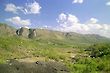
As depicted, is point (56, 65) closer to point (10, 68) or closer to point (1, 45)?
point (10, 68)

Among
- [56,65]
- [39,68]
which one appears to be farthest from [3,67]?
[56,65]

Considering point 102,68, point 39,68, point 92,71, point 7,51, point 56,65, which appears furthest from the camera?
point 7,51

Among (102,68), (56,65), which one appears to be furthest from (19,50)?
(56,65)

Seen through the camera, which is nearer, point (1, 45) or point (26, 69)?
point (26, 69)

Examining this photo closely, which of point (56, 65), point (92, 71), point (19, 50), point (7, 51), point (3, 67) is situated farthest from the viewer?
point (19, 50)

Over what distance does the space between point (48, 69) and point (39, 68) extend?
486 mm

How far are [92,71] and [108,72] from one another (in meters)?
1.16

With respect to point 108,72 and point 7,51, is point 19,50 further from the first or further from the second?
point 108,72

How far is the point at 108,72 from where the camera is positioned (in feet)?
54.9

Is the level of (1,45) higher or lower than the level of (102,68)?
higher

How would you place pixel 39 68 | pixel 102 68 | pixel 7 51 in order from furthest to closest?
pixel 7 51
pixel 102 68
pixel 39 68

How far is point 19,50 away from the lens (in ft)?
110

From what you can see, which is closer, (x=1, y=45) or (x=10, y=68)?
(x=10, y=68)

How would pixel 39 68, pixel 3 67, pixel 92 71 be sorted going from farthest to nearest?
1. pixel 92 71
2. pixel 39 68
3. pixel 3 67
